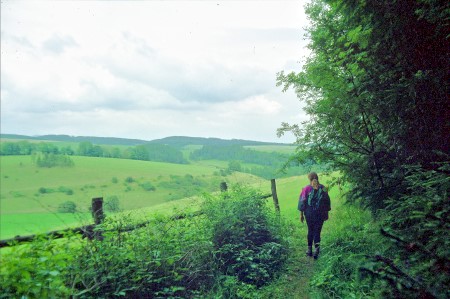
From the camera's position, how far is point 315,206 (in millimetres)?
8148

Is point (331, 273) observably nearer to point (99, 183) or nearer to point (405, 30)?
point (405, 30)

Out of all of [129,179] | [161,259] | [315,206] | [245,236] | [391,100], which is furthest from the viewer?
[129,179]

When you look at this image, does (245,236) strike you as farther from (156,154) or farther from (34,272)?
(156,154)

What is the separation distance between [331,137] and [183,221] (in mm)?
3767

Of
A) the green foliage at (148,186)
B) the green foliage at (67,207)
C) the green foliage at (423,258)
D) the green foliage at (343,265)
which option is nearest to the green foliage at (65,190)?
the green foliage at (148,186)

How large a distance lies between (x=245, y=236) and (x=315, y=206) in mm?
2038

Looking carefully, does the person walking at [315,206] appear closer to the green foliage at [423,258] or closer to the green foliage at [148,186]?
the green foliage at [423,258]

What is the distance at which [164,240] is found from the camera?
598cm

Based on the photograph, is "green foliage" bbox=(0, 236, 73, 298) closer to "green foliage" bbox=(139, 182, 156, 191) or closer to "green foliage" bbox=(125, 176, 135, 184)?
"green foliage" bbox=(139, 182, 156, 191)

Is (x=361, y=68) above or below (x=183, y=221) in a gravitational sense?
above

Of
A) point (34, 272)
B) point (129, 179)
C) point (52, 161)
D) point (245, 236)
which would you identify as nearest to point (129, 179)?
point (129, 179)

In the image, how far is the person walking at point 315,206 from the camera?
8.12 meters

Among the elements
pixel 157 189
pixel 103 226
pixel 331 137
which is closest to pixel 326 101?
pixel 331 137

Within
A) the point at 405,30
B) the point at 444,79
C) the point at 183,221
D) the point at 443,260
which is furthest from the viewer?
the point at 183,221
